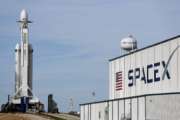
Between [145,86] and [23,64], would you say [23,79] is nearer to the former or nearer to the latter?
[23,64]

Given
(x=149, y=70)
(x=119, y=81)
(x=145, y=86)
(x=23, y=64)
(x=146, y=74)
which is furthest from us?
(x=23, y=64)

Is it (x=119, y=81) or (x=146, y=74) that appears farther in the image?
(x=119, y=81)

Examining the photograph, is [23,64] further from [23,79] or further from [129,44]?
[129,44]

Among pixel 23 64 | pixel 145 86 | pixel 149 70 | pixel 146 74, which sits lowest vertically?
pixel 145 86

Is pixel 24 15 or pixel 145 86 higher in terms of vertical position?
pixel 24 15

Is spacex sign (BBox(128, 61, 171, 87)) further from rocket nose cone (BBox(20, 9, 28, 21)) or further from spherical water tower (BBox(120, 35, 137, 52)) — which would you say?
rocket nose cone (BBox(20, 9, 28, 21))

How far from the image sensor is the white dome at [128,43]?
53.8 metres

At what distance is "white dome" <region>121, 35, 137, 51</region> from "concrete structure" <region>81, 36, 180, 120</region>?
1647 mm

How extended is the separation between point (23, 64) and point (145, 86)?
85.5 m

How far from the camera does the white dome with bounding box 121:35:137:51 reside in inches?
2116

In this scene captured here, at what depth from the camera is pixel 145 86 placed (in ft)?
147

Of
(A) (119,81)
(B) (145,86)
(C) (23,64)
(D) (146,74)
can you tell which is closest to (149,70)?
(D) (146,74)

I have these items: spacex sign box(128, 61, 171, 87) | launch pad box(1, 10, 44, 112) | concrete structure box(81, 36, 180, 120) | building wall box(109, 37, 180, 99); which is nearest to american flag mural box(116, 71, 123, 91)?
concrete structure box(81, 36, 180, 120)

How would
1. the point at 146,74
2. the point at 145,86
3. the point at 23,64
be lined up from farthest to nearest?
the point at 23,64 → the point at 145,86 → the point at 146,74
